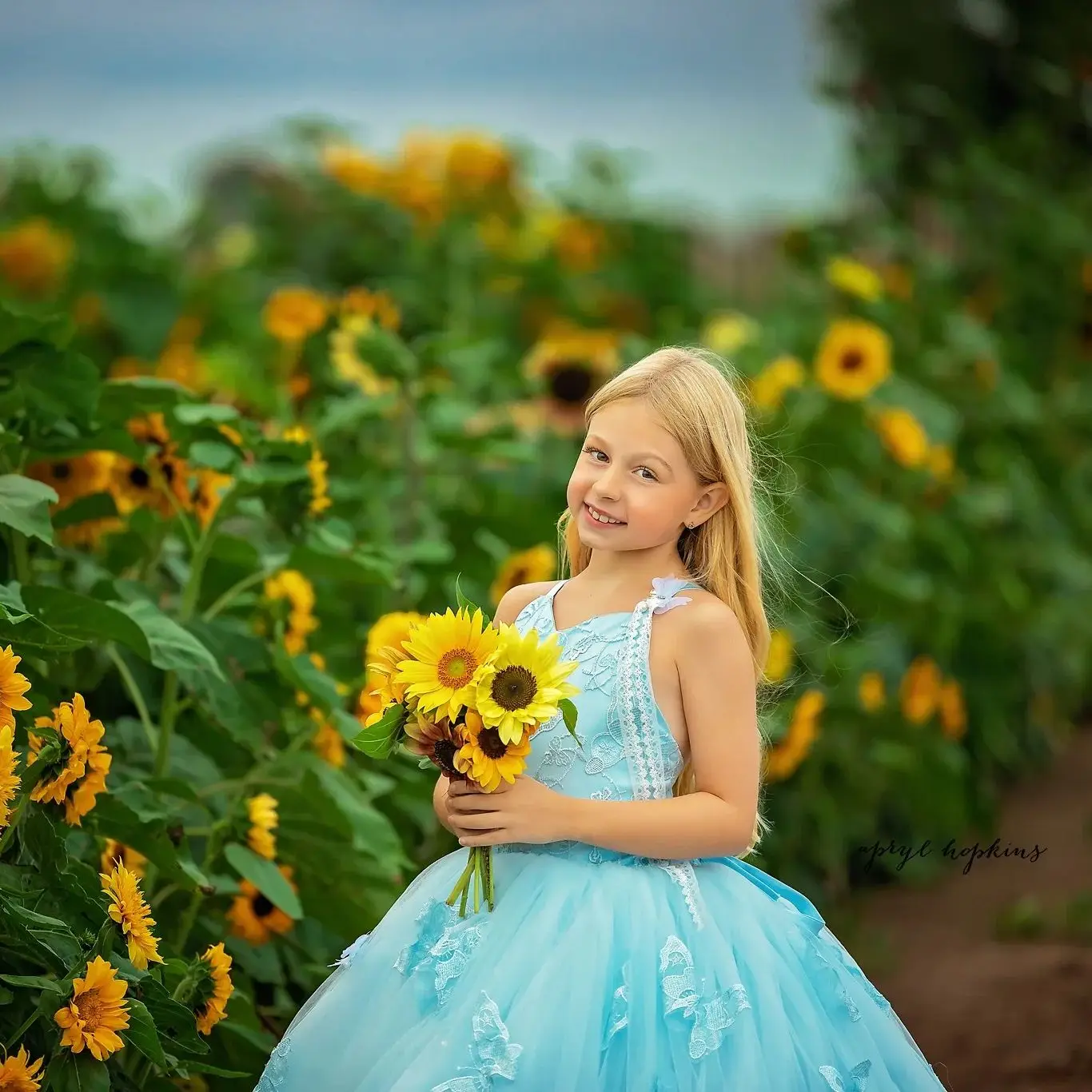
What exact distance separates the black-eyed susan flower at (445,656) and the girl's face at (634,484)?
22 centimetres

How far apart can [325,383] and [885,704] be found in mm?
1432

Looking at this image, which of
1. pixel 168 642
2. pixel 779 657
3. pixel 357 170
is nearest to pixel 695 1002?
pixel 168 642

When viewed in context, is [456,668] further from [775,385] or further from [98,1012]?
[775,385]

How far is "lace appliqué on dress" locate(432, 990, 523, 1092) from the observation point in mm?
1419

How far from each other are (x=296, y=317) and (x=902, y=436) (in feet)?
4.84

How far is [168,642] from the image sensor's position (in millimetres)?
1878

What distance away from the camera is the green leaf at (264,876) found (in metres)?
1.90

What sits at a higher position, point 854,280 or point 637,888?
point 854,280

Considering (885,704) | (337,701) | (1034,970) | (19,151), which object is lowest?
(1034,970)

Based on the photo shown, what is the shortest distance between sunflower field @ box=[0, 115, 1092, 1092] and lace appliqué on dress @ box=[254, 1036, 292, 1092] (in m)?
0.09

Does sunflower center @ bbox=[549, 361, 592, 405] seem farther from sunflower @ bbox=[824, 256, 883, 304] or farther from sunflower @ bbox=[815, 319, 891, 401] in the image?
sunflower @ bbox=[824, 256, 883, 304]

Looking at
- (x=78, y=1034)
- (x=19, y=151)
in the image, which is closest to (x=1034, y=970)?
(x=78, y=1034)

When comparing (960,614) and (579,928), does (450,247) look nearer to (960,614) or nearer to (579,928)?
(960,614)

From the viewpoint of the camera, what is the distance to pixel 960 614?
4.02 meters
